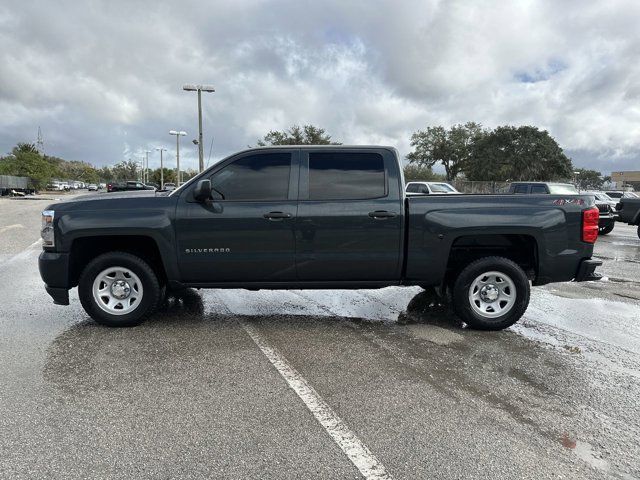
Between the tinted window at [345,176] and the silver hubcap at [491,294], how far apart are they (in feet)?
4.76

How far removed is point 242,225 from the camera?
500 cm

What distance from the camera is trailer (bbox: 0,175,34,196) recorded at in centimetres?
4538

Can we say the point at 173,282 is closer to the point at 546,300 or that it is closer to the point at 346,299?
the point at 346,299

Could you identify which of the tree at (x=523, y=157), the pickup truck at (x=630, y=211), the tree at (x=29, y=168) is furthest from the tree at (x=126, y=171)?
the pickup truck at (x=630, y=211)

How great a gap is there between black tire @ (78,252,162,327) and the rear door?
158 cm

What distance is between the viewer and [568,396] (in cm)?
371

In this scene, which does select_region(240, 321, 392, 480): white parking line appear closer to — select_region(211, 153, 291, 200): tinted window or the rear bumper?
select_region(211, 153, 291, 200): tinted window

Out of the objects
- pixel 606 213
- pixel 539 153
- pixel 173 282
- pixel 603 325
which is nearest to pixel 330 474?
pixel 173 282

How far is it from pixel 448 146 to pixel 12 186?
175 ft

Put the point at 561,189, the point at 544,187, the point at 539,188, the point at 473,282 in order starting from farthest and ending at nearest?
the point at 561,189 < the point at 539,188 < the point at 544,187 < the point at 473,282

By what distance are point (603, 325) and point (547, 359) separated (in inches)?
65.6

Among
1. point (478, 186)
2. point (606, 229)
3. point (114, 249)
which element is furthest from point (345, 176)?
point (478, 186)

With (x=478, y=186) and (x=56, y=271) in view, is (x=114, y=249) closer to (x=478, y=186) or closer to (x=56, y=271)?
(x=56, y=271)

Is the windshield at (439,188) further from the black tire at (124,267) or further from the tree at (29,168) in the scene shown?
the tree at (29,168)
